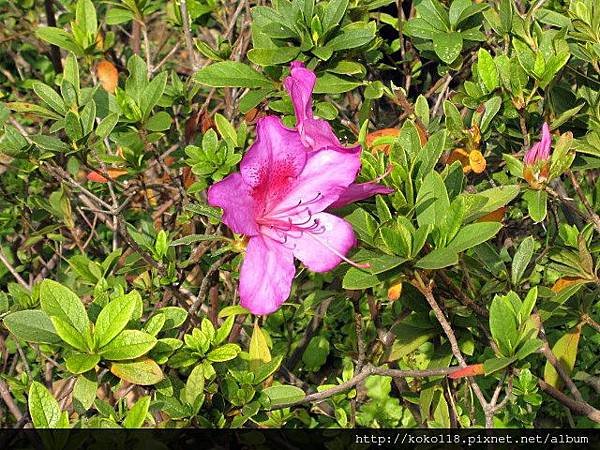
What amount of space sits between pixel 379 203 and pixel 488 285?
0.38 m

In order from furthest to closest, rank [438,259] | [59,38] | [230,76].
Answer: [59,38] → [230,76] → [438,259]

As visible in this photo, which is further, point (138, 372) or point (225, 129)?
point (225, 129)

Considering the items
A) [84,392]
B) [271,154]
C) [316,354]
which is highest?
[271,154]

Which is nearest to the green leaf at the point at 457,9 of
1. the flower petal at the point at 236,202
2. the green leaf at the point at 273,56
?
the green leaf at the point at 273,56

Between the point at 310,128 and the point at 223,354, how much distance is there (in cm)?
48

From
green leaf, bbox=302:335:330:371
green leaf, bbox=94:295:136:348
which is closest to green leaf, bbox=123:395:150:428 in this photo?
green leaf, bbox=94:295:136:348

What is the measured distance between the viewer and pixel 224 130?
1.68 metres

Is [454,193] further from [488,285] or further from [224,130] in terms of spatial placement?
[224,130]

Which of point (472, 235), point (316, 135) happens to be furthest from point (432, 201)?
point (316, 135)

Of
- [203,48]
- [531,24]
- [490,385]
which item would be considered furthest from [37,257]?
[531,24]

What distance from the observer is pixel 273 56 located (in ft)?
5.08

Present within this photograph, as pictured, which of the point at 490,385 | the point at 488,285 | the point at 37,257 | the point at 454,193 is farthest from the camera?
the point at 37,257

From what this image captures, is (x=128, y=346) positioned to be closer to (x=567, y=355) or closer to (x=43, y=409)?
(x=43, y=409)

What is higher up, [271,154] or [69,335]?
[271,154]
